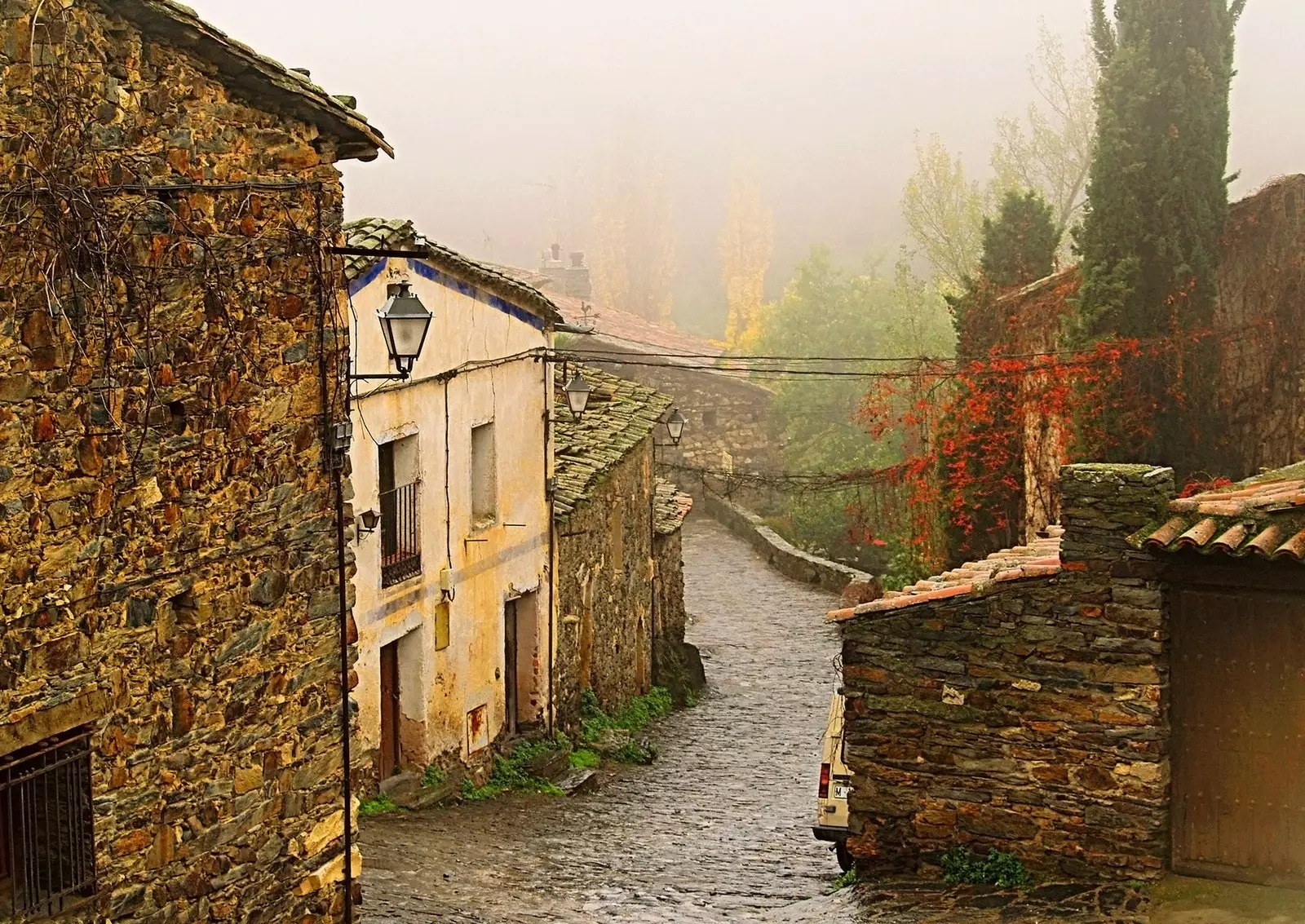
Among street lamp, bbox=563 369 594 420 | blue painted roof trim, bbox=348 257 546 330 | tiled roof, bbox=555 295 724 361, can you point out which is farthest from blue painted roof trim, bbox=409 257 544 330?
tiled roof, bbox=555 295 724 361

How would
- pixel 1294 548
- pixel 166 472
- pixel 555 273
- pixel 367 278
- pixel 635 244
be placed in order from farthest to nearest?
pixel 635 244
pixel 555 273
pixel 367 278
pixel 1294 548
pixel 166 472

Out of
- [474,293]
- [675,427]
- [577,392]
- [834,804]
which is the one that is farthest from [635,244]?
→ [834,804]

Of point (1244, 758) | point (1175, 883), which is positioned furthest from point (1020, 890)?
point (1244, 758)

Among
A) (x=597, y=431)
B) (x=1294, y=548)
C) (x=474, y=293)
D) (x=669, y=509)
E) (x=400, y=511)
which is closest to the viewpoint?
(x=1294, y=548)

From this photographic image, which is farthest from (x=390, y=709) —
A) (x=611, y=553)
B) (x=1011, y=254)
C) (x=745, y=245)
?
(x=745, y=245)

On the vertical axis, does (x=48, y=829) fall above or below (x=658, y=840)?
above

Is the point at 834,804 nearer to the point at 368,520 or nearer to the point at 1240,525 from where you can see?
the point at 1240,525

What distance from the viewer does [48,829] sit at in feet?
20.1

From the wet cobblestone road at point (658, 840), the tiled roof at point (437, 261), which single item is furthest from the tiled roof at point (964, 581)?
the tiled roof at point (437, 261)

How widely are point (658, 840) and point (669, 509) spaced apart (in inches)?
439

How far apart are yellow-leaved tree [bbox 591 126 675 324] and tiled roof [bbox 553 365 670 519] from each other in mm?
47099

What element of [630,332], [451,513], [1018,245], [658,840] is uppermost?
[1018,245]

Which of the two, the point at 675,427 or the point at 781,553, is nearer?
the point at 675,427

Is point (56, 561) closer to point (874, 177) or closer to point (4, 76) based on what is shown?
point (4, 76)
